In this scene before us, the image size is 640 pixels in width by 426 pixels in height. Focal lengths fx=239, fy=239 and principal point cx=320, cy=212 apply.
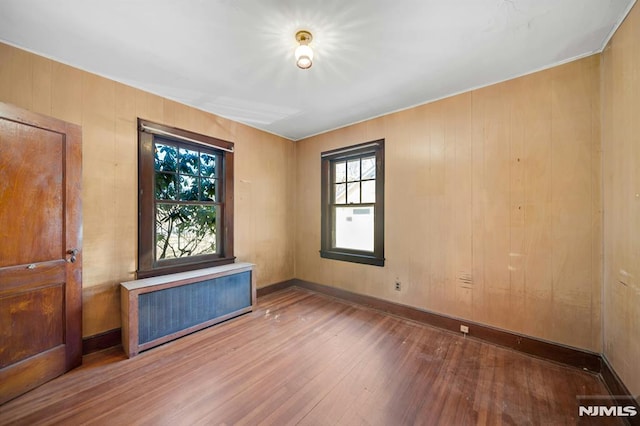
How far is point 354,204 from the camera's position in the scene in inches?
147

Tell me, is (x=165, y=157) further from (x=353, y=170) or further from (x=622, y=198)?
(x=622, y=198)

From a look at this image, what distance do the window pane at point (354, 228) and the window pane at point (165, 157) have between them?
2.42m

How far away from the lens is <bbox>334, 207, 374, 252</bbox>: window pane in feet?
11.8

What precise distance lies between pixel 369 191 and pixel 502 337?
224 cm

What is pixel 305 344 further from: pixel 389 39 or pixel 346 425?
pixel 389 39

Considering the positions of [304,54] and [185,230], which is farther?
[185,230]

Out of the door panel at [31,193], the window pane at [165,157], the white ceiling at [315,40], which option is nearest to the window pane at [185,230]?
the window pane at [165,157]

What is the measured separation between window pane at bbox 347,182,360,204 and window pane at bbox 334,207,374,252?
0.13 m

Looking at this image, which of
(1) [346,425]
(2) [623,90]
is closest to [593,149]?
(2) [623,90]

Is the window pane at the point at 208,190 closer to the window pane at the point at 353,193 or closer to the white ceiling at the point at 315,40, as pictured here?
the white ceiling at the point at 315,40

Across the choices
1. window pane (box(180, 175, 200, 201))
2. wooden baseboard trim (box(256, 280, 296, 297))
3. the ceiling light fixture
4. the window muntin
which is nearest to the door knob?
the window muntin

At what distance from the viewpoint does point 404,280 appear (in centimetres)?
313

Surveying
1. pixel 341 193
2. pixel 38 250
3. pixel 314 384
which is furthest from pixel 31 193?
pixel 341 193

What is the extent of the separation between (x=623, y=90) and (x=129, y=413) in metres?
4.11
